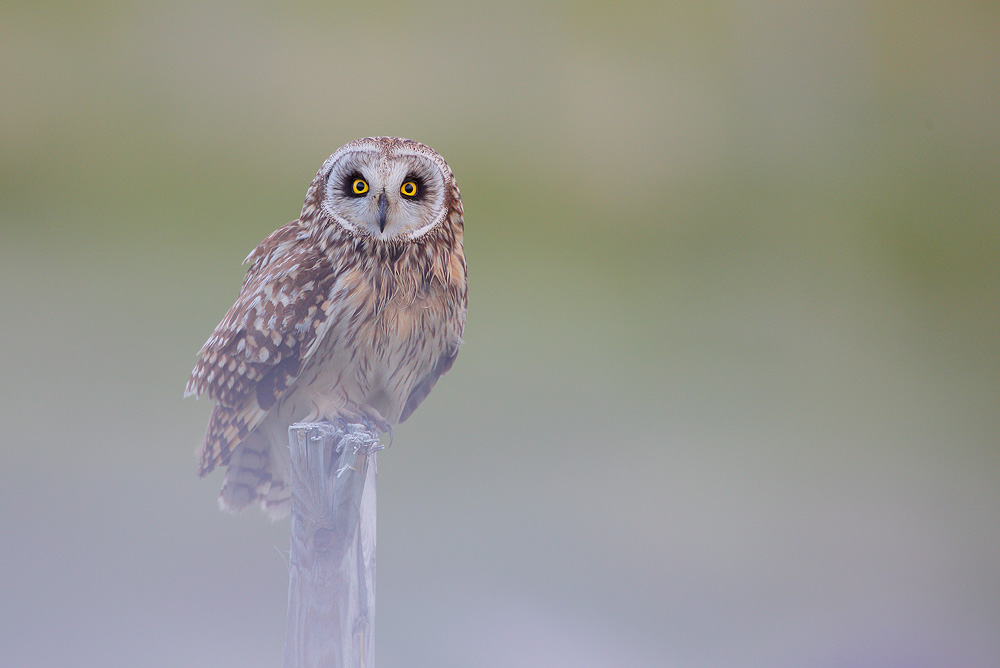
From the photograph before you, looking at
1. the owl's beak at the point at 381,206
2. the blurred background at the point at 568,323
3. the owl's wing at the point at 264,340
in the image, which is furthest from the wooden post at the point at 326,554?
the blurred background at the point at 568,323

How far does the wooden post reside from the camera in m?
1.13

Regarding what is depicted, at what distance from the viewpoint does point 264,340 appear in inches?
55.4

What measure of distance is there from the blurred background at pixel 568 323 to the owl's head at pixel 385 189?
0.78m

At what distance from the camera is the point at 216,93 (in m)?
2.05

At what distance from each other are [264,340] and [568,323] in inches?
43.9

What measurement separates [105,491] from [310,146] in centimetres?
109

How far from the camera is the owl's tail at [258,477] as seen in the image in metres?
1.59

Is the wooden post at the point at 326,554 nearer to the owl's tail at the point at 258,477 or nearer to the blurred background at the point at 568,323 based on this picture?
the owl's tail at the point at 258,477

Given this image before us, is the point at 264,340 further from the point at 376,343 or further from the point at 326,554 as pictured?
the point at 326,554

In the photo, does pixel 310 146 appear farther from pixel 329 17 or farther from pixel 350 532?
pixel 350 532

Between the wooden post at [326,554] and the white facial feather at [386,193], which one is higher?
the white facial feather at [386,193]

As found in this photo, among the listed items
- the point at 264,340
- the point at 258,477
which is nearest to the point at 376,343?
the point at 264,340

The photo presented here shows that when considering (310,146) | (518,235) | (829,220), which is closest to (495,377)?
(518,235)

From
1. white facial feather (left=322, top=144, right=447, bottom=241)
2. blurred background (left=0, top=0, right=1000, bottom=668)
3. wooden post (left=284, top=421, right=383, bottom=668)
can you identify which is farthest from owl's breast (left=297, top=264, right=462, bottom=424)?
blurred background (left=0, top=0, right=1000, bottom=668)
